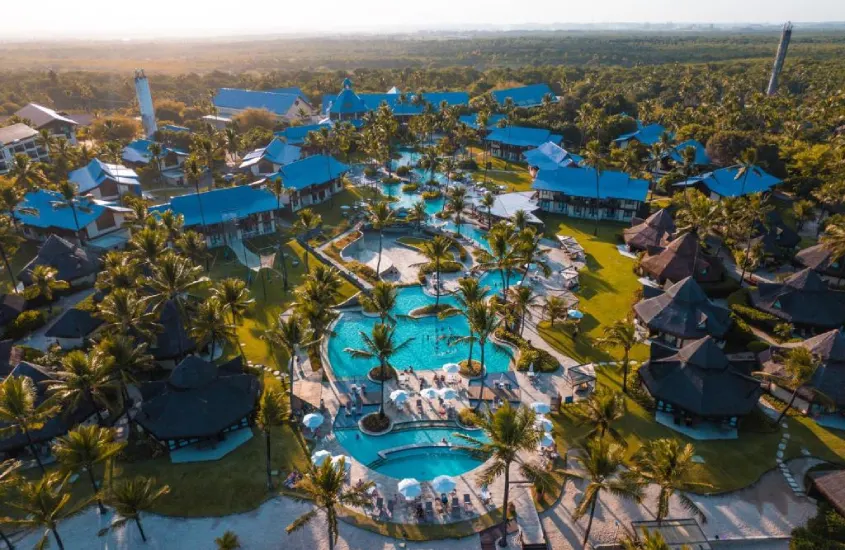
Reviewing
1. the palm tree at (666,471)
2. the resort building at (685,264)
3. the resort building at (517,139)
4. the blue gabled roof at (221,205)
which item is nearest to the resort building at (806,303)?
the resort building at (685,264)

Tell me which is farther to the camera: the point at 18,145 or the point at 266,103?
the point at 266,103

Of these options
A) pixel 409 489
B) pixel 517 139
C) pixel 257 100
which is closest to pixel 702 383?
pixel 409 489

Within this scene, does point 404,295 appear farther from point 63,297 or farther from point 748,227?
point 748,227

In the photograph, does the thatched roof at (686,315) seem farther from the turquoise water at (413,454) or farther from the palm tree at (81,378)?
the palm tree at (81,378)

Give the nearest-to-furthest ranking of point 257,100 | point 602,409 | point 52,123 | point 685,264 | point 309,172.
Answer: point 602,409, point 685,264, point 309,172, point 52,123, point 257,100

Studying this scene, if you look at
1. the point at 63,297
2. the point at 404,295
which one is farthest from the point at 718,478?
the point at 63,297

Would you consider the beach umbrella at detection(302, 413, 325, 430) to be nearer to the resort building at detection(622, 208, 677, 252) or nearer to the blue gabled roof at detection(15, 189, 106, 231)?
the resort building at detection(622, 208, 677, 252)

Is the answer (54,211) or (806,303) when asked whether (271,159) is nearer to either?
(54,211)
